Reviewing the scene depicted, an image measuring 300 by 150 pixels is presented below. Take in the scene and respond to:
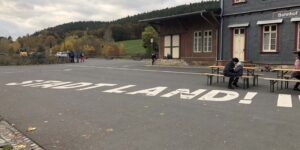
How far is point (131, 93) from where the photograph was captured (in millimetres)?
13500

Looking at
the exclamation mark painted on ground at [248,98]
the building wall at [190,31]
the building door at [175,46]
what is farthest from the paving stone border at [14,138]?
the building door at [175,46]

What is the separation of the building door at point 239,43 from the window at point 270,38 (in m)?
1.92

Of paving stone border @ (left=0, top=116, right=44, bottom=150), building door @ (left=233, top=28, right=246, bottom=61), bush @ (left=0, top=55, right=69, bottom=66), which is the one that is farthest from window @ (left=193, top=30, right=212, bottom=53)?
paving stone border @ (left=0, top=116, right=44, bottom=150)

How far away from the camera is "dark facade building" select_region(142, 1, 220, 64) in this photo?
30.4m

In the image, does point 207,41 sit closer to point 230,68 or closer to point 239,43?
point 239,43

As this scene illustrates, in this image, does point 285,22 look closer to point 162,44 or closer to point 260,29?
point 260,29

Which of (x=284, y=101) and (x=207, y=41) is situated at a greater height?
(x=207, y=41)

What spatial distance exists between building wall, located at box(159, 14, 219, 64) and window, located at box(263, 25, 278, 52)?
4.94 m

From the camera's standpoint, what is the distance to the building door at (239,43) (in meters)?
27.8

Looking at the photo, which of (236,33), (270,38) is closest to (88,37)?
(236,33)

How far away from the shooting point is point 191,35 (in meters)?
32.7

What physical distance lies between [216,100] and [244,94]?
6.35 feet

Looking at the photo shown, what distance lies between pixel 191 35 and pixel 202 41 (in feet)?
4.59

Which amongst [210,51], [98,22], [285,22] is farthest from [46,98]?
[98,22]
